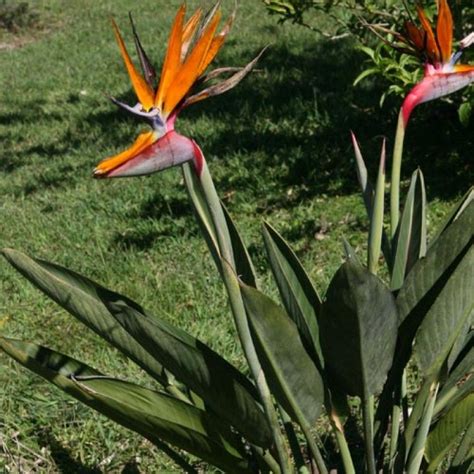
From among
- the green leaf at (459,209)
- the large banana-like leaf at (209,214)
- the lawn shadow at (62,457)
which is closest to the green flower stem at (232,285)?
the large banana-like leaf at (209,214)

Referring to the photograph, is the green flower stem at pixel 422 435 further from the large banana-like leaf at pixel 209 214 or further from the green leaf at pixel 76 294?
the green leaf at pixel 76 294

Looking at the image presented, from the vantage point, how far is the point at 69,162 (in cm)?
488

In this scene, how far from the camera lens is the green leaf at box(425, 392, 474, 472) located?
141cm

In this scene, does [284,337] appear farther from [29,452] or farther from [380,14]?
[380,14]

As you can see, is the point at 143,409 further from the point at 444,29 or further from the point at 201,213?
the point at 444,29

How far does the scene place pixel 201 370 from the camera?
134cm

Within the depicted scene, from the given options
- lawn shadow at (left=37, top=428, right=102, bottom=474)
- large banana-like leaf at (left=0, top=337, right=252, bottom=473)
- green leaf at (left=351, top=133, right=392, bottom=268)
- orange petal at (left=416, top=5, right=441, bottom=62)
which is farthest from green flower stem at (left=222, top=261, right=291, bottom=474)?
lawn shadow at (left=37, top=428, right=102, bottom=474)

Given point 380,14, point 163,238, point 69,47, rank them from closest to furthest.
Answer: point 380,14 → point 163,238 → point 69,47

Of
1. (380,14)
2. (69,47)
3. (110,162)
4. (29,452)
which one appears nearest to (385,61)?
(380,14)

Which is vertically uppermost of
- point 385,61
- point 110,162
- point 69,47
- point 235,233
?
point 110,162

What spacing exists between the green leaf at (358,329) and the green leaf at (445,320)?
0.30 feet

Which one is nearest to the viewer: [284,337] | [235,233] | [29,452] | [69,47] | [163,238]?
[284,337]

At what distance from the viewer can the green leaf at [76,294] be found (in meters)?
1.37

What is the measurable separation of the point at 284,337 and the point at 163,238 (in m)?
2.38
